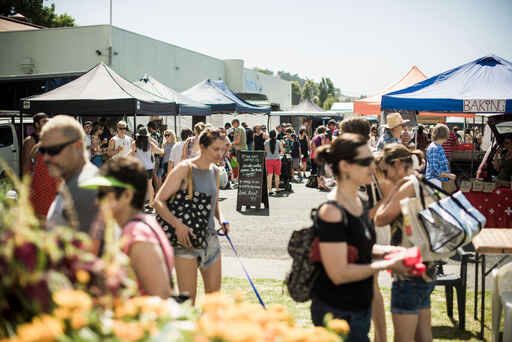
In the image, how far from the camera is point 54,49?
74.6ft

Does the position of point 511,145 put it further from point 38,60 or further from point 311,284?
point 38,60

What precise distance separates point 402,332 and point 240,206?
324 inches


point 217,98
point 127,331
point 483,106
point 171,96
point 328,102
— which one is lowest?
point 127,331

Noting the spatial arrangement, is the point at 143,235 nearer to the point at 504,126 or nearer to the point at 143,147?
the point at 143,147

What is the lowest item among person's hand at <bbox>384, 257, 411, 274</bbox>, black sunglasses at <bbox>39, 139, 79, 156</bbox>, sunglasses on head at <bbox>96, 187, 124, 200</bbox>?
person's hand at <bbox>384, 257, 411, 274</bbox>

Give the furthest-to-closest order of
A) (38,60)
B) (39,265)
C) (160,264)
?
(38,60) < (160,264) < (39,265)

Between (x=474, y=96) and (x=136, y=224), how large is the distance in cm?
778

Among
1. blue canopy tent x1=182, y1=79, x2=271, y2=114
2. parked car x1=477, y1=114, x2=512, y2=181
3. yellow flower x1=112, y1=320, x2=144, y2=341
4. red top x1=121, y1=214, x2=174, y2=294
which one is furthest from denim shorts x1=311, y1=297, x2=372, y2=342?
blue canopy tent x1=182, y1=79, x2=271, y2=114

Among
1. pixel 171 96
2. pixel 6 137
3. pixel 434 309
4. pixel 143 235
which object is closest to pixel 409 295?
pixel 143 235

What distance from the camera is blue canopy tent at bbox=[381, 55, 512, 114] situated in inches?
323

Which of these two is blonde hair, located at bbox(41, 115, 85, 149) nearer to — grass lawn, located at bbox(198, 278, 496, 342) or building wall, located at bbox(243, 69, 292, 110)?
grass lawn, located at bbox(198, 278, 496, 342)

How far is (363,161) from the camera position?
2.51 meters

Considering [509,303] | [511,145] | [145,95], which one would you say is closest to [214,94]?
[145,95]

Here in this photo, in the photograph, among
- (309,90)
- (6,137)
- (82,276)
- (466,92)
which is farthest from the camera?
(309,90)
